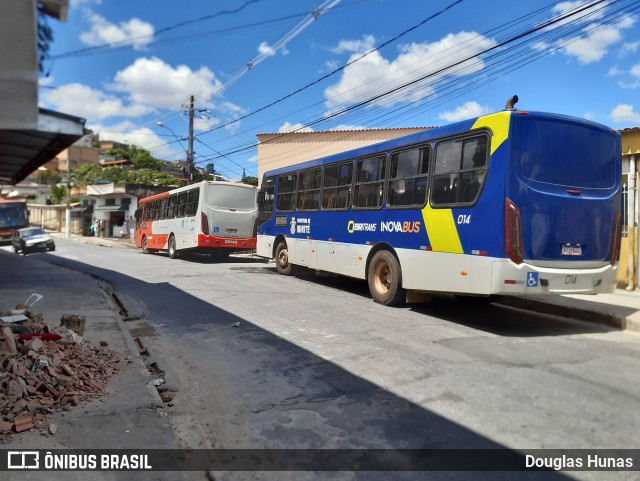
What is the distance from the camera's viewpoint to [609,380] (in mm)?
4746

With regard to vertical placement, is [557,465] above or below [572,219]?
below

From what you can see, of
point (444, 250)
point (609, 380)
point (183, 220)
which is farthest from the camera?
point (183, 220)

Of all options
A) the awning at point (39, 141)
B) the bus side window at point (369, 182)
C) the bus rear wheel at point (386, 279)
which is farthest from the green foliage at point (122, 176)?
the bus rear wheel at point (386, 279)

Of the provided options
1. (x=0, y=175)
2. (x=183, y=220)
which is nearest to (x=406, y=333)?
(x=0, y=175)

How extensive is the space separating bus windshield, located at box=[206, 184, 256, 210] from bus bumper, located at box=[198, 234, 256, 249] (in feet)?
3.84

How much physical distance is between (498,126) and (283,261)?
316 inches

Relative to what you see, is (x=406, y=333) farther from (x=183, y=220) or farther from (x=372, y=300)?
(x=183, y=220)

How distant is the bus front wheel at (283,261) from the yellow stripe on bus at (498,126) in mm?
7389

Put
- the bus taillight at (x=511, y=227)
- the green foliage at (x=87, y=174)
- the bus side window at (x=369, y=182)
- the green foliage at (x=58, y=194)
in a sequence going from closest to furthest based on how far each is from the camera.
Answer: the bus taillight at (x=511, y=227), the bus side window at (x=369, y=182), the green foliage at (x=58, y=194), the green foliage at (x=87, y=174)

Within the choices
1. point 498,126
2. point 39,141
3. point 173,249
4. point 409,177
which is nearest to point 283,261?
point 409,177

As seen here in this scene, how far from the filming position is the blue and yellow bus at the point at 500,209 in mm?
6316

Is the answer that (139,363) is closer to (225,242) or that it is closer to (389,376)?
(389,376)

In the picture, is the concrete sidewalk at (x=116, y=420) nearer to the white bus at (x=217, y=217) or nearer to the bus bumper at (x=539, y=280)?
the bus bumper at (x=539, y=280)

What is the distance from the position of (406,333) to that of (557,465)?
3.44 metres
